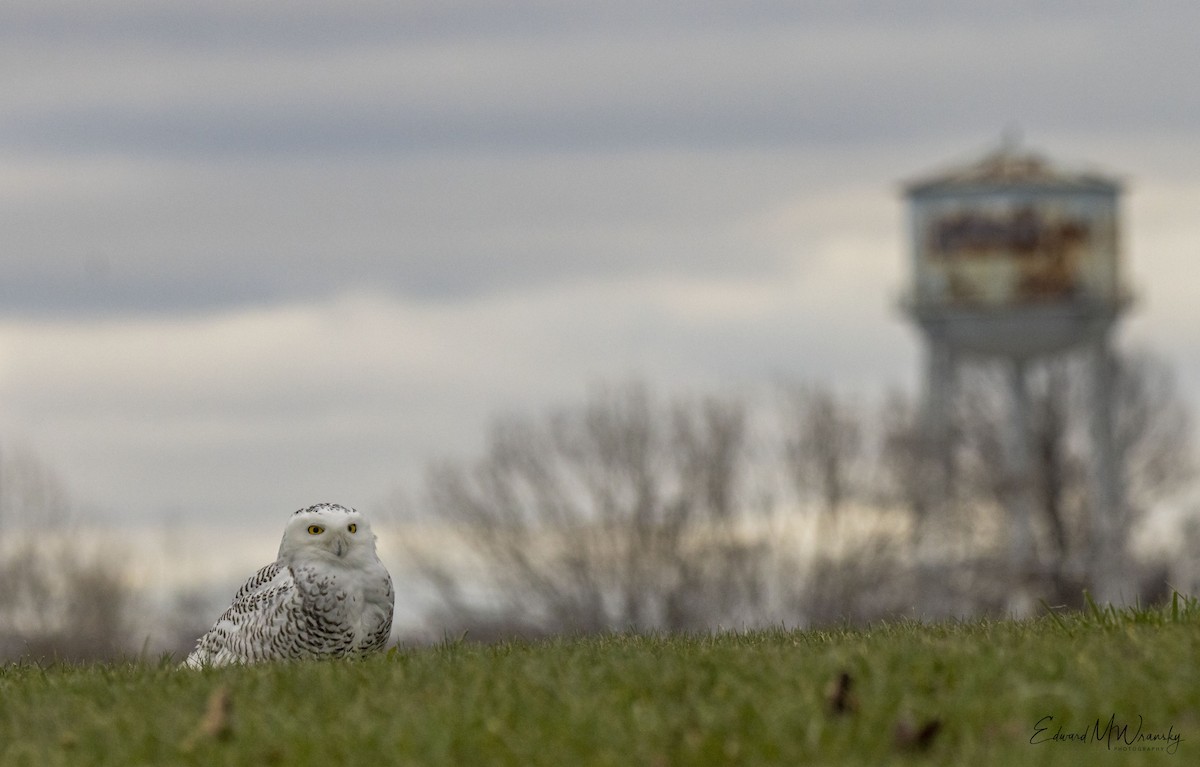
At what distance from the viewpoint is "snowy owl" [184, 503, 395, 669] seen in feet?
34.6

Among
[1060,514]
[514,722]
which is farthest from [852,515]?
[514,722]

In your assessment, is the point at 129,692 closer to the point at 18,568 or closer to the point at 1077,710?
the point at 1077,710

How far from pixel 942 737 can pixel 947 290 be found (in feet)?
153

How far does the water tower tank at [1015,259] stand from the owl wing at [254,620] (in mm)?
42352

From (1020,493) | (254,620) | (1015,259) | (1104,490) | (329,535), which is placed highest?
(329,535)

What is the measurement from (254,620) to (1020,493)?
48.0m

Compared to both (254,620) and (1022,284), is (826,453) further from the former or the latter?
(254,620)

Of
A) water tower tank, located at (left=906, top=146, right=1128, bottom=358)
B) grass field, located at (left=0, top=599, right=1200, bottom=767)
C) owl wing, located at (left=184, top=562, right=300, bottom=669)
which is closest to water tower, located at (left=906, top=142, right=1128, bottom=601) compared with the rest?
water tower tank, located at (left=906, top=146, right=1128, bottom=358)

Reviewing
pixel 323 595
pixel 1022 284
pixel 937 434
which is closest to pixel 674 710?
pixel 323 595

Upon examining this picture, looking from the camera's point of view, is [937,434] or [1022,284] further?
[937,434]

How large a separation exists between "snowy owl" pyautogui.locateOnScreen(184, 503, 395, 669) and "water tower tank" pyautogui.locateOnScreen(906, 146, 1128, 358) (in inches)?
1679

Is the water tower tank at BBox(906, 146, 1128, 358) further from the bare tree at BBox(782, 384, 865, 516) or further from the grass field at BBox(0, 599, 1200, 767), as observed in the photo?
the grass field at BBox(0, 599, 1200, 767)

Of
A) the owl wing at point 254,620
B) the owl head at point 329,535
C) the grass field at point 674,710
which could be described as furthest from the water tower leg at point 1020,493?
the grass field at point 674,710

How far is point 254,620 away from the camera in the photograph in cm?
1085
